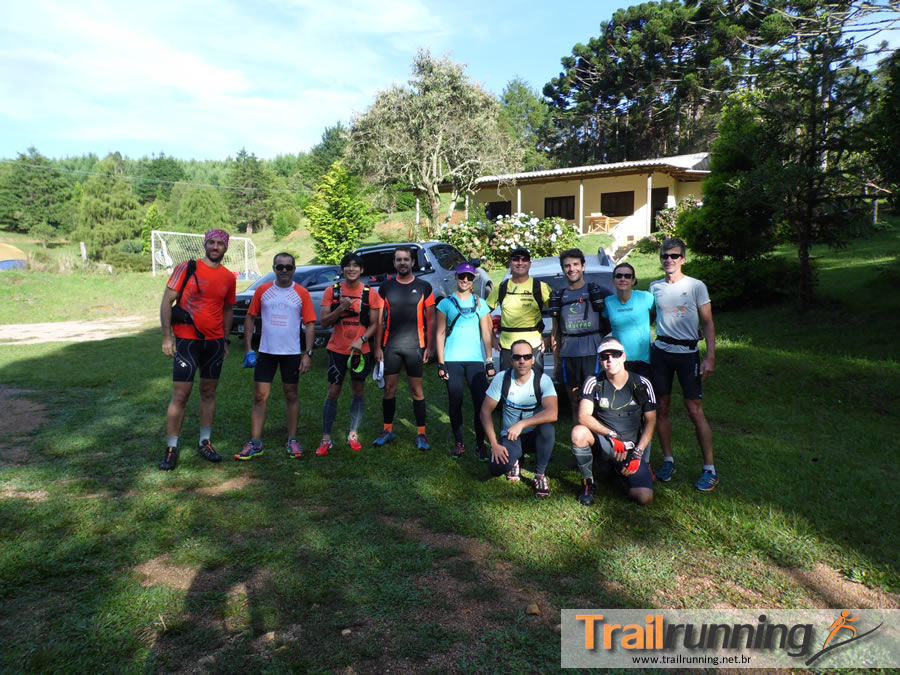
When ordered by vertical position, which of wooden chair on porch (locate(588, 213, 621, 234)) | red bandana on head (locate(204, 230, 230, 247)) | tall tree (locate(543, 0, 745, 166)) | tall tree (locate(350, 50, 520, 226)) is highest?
tall tree (locate(543, 0, 745, 166))

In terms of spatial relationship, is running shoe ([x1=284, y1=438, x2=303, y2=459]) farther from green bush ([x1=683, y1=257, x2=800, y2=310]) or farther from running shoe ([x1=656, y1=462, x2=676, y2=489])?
green bush ([x1=683, y1=257, x2=800, y2=310])

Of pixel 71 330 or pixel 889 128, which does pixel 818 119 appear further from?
pixel 71 330

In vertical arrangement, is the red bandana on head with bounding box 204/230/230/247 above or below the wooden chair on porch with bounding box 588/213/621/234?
below

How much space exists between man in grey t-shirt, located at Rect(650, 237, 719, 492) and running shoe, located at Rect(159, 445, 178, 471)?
13.4ft

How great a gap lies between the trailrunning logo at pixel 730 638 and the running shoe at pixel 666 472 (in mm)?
1705

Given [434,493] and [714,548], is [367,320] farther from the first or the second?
[714,548]

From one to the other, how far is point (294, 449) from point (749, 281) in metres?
10.1

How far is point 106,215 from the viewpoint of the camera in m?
47.1

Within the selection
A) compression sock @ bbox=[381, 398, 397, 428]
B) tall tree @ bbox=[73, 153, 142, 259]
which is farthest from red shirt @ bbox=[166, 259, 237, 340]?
tall tree @ bbox=[73, 153, 142, 259]

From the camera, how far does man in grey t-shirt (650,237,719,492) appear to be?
461 centimetres

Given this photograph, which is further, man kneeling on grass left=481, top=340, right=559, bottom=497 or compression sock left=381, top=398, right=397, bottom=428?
compression sock left=381, top=398, right=397, bottom=428

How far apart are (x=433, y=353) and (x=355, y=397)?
0.88 metres

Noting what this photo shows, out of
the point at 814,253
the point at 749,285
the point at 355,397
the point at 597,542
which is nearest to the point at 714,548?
the point at 597,542

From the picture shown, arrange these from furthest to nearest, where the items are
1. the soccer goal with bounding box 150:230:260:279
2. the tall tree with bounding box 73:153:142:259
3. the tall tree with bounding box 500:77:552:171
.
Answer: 1. the tall tree with bounding box 500:77:552:171
2. the tall tree with bounding box 73:153:142:259
3. the soccer goal with bounding box 150:230:260:279
